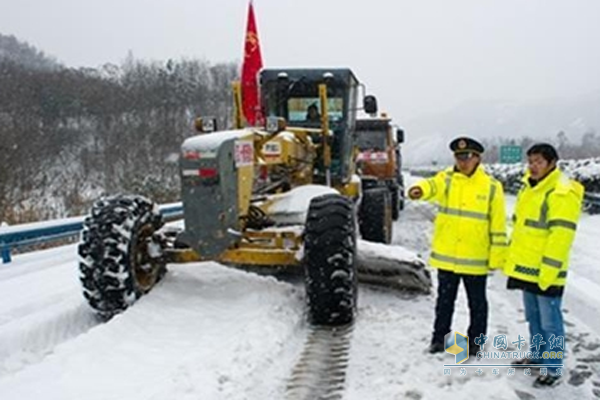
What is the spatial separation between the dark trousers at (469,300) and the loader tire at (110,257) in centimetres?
286

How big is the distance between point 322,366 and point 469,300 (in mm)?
1286

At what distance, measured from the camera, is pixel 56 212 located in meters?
16.5

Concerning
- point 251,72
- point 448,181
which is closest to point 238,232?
point 448,181

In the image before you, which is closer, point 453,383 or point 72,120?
point 453,383

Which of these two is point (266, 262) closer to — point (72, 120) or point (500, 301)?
point (500, 301)

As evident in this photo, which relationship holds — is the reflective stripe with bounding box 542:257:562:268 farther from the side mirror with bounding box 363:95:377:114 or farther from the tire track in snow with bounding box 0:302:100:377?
the side mirror with bounding box 363:95:377:114

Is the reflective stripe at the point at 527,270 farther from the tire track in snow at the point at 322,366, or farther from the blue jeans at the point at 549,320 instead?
the tire track in snow at the point at 322,366

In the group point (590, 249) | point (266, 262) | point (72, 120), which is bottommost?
point (590, 249)

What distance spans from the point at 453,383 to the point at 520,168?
23.7 m

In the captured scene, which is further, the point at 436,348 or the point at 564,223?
the point at 436,348

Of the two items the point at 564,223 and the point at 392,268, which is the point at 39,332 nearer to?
the point at 392,268

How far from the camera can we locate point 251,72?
1079 cm

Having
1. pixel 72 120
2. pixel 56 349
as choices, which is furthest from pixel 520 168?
pixel 72 120

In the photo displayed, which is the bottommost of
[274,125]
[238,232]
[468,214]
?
[238,232]
